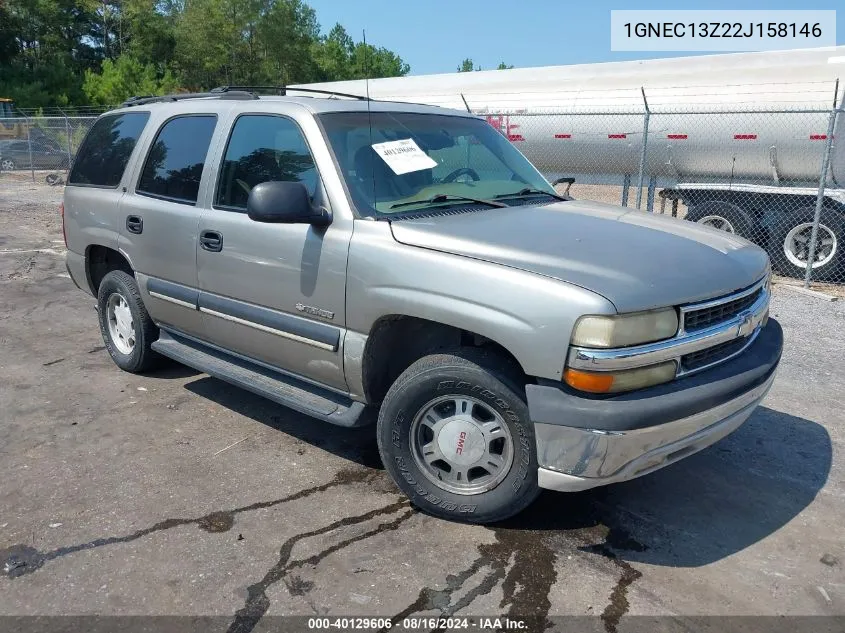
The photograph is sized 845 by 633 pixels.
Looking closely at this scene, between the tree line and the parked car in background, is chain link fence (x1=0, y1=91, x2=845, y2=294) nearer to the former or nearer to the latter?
the parked car in background

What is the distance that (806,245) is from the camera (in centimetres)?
996

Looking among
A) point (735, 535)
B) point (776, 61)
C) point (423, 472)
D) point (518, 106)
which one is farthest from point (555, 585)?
point (518, 106)

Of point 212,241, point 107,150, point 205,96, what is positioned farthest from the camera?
point 107,150

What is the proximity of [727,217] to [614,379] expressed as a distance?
890 centimetres

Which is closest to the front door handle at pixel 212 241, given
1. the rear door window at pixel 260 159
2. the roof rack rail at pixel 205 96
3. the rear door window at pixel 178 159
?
the rear door window at pixel 260 159

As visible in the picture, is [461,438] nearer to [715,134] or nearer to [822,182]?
[822,182]

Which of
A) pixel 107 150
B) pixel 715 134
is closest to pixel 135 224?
pixel 107 150

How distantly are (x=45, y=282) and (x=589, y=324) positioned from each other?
769cm

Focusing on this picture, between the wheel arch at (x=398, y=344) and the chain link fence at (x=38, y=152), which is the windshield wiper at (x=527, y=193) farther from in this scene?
the chain link fence at (x=38, y=152)

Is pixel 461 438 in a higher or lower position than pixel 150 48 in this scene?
lower

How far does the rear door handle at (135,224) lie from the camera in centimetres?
472

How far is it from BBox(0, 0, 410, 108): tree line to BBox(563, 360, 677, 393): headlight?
1833 inches

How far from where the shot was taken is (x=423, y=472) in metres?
3.39

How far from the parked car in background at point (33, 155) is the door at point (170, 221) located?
916 inches
